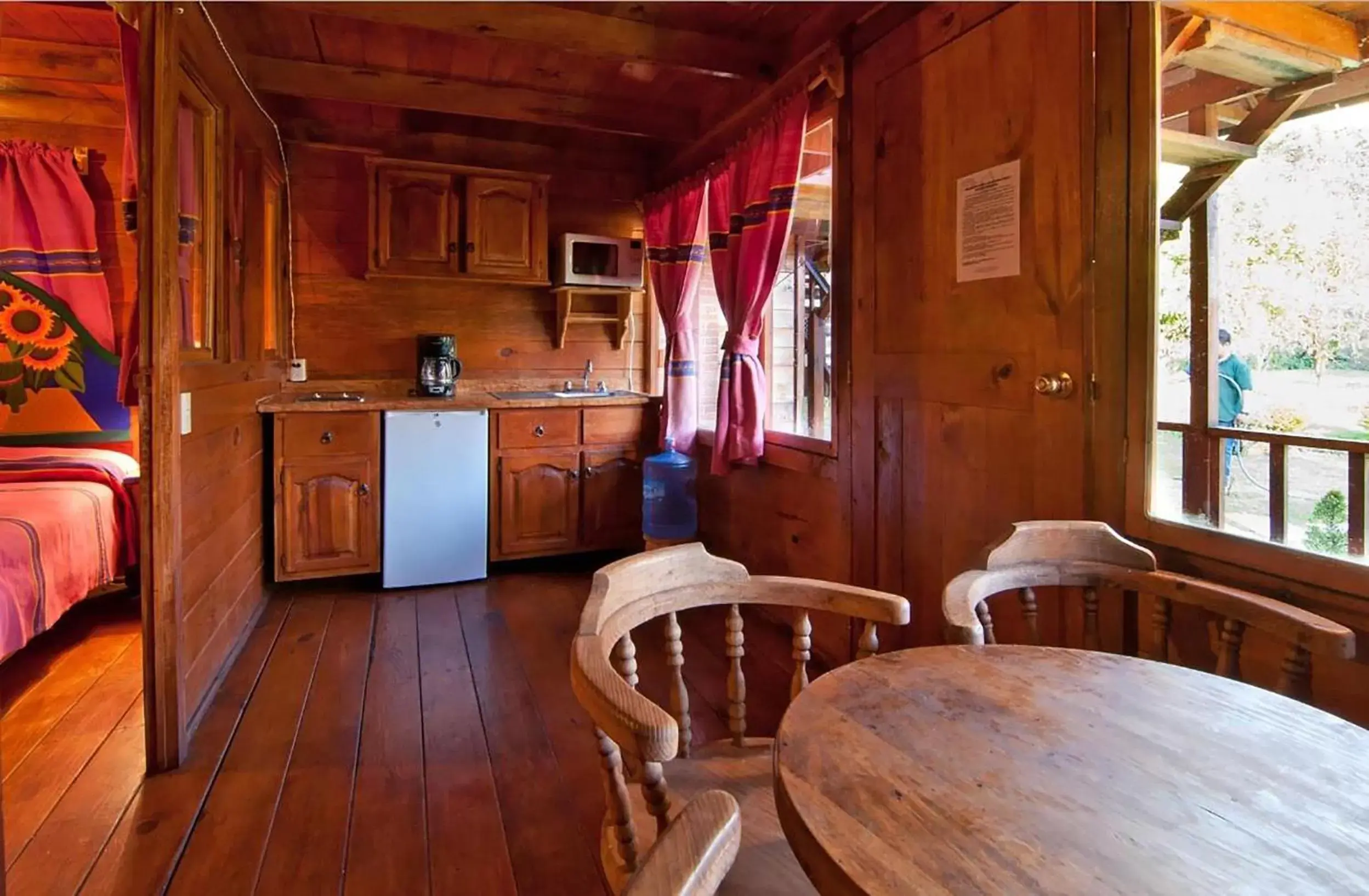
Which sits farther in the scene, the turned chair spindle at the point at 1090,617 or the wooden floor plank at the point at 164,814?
the wooden floor plank at the point at 164,814

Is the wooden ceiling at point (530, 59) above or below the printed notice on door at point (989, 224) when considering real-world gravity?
above

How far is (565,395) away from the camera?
4090 mm

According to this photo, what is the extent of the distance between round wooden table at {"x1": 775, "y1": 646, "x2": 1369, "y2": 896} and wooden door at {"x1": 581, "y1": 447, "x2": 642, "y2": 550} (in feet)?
9.83

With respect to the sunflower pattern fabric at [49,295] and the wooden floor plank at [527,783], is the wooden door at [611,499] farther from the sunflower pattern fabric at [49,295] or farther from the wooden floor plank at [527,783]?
the sunflower pattern fabric at [49,295]

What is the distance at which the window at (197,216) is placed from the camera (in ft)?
7.06

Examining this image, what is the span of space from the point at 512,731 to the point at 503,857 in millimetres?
570

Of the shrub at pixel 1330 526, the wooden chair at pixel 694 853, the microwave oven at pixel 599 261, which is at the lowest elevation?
the wooden chair at pixel 694 853

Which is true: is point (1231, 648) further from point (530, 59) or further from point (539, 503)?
point (530, 59)

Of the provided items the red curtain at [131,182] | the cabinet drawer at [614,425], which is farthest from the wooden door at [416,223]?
the red curtain at [131,182]

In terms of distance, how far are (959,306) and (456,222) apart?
2.83 metres

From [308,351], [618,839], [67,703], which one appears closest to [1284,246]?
[618,839]

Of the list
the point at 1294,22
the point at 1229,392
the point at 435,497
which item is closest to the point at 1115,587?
the point at 1229,392

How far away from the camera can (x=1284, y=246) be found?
55.0 inches

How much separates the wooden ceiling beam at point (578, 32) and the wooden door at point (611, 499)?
190cm
